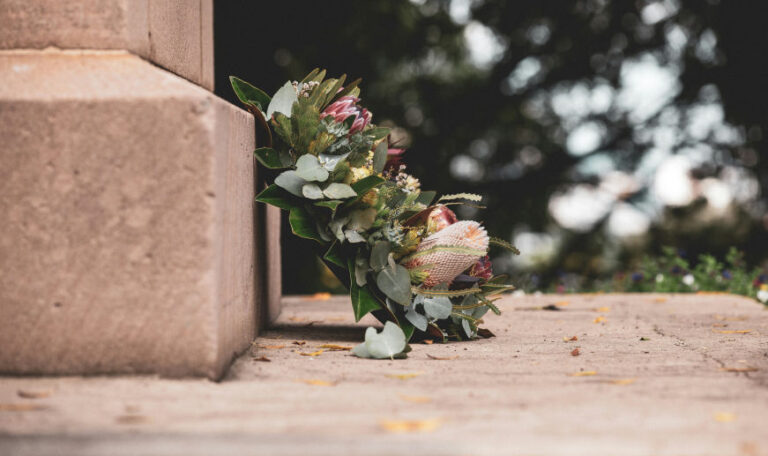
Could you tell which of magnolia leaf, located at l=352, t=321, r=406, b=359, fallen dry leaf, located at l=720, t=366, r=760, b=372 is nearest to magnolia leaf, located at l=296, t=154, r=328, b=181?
magnolia leaf, located at l=352, t=321, r=406, b=359

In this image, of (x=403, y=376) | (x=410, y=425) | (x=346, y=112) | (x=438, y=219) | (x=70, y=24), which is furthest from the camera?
(x=438, y=219)

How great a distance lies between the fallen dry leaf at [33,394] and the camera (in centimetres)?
192

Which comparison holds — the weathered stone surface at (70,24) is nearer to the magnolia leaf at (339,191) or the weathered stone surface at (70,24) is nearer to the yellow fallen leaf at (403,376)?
the magnolia leaf at (339,191)

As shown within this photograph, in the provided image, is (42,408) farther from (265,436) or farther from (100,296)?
(265,436)

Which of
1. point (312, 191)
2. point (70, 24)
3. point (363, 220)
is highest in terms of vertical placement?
point (70, 24)

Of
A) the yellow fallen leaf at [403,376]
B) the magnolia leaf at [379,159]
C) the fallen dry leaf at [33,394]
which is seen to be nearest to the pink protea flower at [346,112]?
the magnolia leaf at [379,159]

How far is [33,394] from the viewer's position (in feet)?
6.33

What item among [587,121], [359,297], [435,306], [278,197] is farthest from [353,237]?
[587,121]

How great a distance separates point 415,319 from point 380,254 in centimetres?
31

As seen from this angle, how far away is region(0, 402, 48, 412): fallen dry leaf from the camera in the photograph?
178 centimetres

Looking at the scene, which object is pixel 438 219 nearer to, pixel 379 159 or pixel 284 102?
pixel 379 159

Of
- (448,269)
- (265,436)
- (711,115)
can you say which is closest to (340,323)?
(448,269)

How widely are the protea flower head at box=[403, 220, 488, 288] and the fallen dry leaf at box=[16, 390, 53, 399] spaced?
1384 millimetres

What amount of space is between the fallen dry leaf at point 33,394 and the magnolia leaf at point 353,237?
3.74ft
